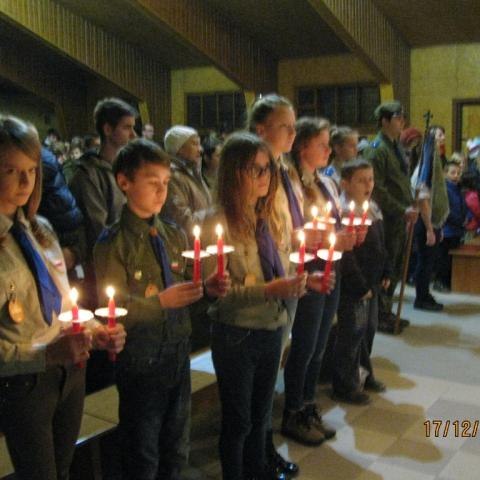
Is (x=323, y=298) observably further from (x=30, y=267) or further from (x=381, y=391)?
(x=30, y=267)

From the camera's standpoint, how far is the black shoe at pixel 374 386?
384cm

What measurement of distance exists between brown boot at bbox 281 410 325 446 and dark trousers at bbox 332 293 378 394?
Result: 59cm

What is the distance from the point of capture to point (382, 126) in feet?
16.7

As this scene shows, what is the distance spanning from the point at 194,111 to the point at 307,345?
1069 cm

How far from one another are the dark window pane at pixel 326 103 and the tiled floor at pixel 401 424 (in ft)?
23.9

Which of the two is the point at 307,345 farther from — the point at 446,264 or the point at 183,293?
the point at 446,264

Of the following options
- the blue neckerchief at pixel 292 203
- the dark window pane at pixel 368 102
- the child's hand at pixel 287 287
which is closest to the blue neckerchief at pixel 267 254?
the child's hand at pixel 287 287

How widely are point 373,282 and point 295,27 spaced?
25.5 ft

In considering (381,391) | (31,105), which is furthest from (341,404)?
(31,105)

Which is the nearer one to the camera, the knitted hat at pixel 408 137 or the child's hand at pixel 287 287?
the child's hand at pixel 287 287

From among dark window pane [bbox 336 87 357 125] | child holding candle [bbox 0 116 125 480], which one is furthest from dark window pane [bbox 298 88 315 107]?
child holding candle [bbox 0 116 125 480]

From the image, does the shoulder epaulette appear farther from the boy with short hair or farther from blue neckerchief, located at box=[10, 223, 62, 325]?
the boy with short hair

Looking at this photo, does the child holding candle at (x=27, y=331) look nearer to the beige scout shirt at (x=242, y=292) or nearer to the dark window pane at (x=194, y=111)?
the beige scout shirt at (x=242, y=292)

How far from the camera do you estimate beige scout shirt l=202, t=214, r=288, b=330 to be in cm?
230
